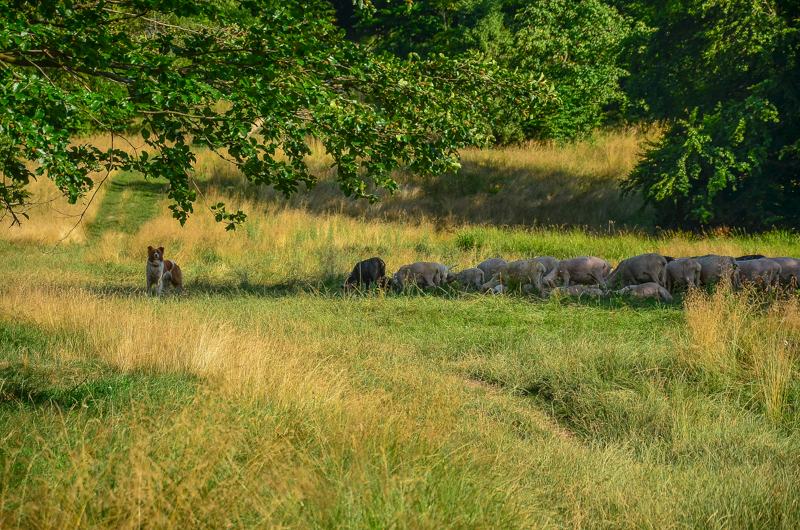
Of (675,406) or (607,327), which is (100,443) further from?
(607,327)

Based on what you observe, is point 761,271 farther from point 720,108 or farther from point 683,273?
point 720,108

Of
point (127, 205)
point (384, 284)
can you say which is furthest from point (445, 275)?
point (127, 205)

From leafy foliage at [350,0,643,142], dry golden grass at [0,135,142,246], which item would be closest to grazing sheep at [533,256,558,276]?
dry golden grass at [0,135,142,246]

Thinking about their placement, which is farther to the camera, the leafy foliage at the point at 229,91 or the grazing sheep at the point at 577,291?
the grazing sheep at the point at 577,291

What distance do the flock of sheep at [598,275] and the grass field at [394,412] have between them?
615mm

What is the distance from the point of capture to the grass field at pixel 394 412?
2955 millimetres

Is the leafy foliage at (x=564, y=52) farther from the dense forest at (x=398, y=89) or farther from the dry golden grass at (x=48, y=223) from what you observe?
the dry golden grass at (x=48, y=223)

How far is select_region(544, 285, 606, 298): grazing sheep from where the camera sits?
10502mm

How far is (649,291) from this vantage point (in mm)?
10250

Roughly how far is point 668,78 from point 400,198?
10866 millimetres

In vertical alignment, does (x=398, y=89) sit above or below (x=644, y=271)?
above

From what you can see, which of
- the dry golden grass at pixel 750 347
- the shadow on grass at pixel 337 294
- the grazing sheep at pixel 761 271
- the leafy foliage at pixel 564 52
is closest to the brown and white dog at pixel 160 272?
the shadow on grass at pixel 337 294

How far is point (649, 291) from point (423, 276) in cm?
405

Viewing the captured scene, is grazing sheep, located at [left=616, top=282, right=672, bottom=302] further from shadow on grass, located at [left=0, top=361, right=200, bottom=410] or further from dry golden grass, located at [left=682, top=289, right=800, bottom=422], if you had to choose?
shadow on grass, located at [left=0, top=361, right=200, bottom=410]
